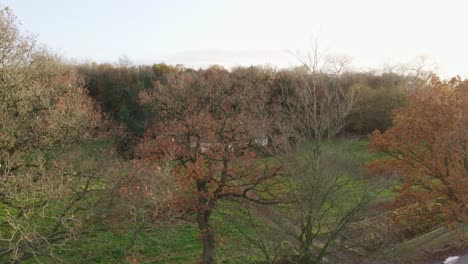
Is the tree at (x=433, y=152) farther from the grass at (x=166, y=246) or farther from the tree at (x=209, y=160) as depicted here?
the tree at (x=209, y=160)

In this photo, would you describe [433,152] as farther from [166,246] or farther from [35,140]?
[35,140]

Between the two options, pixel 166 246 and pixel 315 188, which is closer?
pixel 315 188

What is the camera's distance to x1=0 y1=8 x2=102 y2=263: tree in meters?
15.8

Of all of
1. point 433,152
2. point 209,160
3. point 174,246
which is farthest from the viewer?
point 174,246

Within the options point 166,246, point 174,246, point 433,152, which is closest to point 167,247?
point 166,246

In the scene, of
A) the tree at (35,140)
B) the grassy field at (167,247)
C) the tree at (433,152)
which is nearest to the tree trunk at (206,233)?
the grassy field at (167,247)

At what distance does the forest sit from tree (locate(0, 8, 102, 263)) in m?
0.06

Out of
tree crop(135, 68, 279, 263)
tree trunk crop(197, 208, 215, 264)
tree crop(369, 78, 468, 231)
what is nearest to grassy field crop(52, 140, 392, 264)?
tree trunk crop(197, 208, 215, 264)

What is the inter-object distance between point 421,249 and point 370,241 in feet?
14.5

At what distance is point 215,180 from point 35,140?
24.8ft

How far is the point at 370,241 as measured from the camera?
23.2 meters

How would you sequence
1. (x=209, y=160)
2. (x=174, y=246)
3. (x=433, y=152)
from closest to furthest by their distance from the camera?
1. (x=209, y=160)
2. (x=433, y=152)
3. (x=174, y=246)

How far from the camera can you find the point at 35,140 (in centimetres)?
1783

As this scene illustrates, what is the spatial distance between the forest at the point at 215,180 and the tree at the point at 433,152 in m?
0.07
